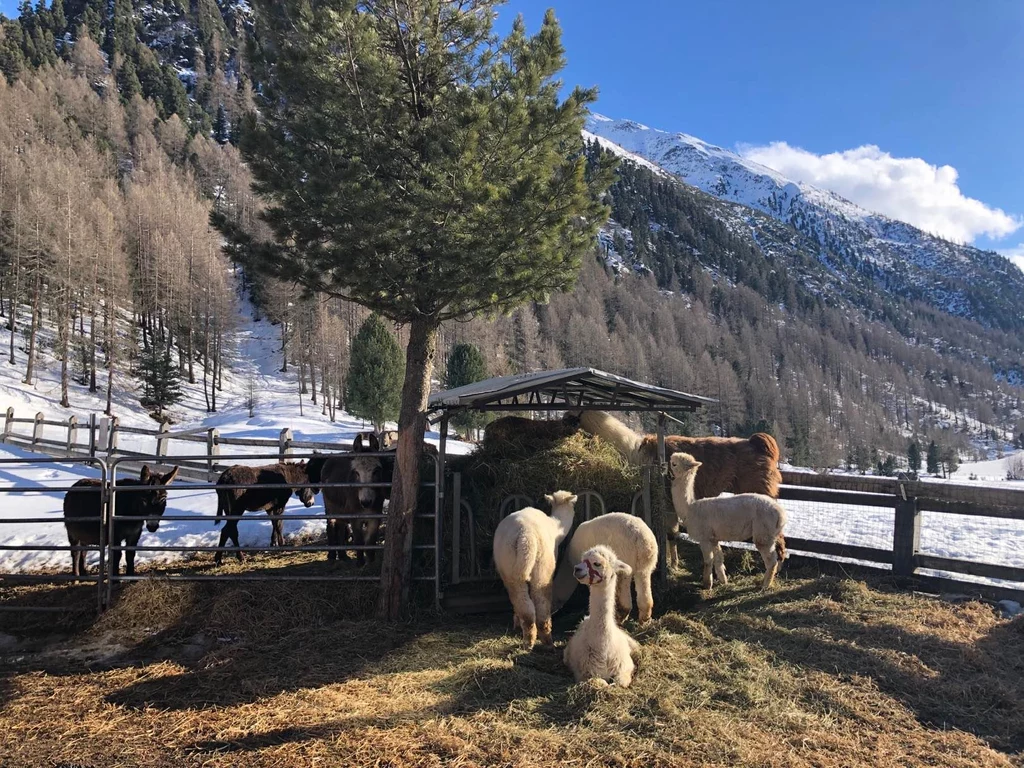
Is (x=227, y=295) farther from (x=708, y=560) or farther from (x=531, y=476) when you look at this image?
(x=708, y=560)

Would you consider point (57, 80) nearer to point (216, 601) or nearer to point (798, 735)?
point (216, 601)

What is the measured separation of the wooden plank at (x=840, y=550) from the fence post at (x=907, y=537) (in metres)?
0.12

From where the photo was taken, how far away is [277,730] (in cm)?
388

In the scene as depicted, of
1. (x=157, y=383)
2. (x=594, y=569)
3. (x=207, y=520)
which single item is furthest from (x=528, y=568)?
(x=157, y=383)

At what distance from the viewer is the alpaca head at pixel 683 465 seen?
7.77m

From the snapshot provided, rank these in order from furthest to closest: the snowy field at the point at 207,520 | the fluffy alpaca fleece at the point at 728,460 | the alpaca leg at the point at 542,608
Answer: the snowy field at the point at 207,520, the fluffy alpaca fleece at the point at 728,460, the alpaca leg at the point at 542,608

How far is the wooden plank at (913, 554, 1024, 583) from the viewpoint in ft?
21.7

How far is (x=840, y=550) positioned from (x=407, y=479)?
5.76 metres

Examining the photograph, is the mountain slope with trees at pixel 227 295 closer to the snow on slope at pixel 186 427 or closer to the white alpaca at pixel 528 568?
the snow on slope at pixel 186 427

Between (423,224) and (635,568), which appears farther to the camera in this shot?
(635,568)

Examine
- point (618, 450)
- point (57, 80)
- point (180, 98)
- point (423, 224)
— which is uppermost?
point (180, 98)

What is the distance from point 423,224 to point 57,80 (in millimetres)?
96689

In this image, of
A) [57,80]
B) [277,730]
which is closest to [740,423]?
[277,730]

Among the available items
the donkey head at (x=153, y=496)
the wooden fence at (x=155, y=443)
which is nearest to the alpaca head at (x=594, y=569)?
the donkey head at (x=153, y=496)
